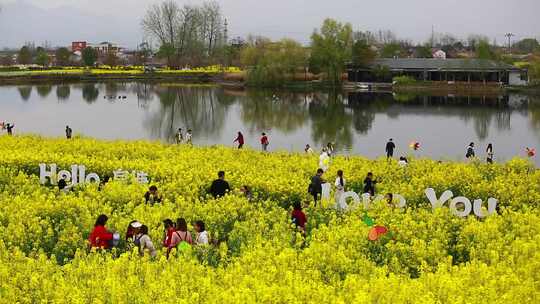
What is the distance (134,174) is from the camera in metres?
17.0

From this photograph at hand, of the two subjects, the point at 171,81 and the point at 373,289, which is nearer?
the point at 373,289

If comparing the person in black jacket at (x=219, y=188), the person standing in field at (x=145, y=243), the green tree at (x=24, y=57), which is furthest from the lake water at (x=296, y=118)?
the green tree at (x=24, y=57)

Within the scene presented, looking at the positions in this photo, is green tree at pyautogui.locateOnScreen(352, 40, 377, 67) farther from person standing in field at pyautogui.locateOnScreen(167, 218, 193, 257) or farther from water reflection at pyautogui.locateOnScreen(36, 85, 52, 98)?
person standing in field at pyautogui.locateOnScreen(167, 218, 193, 257)

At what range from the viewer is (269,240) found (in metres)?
10.9

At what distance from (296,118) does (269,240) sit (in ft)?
115

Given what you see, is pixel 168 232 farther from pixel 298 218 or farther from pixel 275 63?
pixel 275 63

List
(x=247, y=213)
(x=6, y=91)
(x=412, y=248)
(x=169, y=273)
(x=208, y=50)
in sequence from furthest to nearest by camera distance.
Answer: (x=208, y=50) → (x=6, y=91) → (x=247, y=213) → (x=412, y=248) → (x=169, y=273)

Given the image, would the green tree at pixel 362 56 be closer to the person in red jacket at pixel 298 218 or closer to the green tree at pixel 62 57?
the person in red jacket at pixel 298 218

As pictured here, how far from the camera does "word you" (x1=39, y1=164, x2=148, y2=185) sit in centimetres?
1659

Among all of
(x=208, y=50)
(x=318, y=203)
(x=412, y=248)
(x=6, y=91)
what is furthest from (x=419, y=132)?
(x=208, y=50)

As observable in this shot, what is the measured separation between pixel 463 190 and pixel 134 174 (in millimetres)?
8617

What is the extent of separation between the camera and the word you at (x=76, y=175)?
54.4 ft

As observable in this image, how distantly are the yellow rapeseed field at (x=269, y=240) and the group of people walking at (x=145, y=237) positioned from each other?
0.26 m

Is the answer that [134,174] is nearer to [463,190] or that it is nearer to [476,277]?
[463,190]
